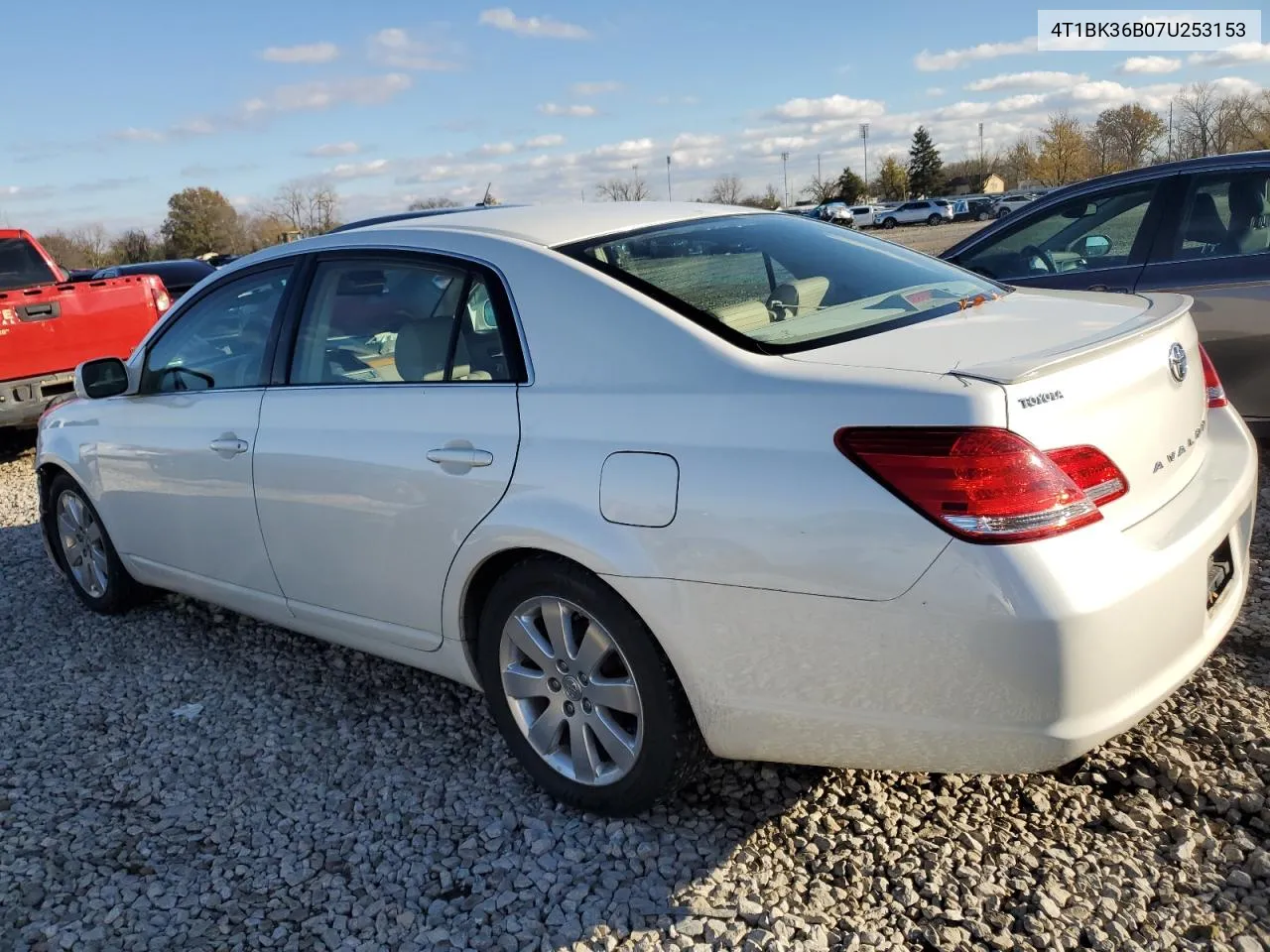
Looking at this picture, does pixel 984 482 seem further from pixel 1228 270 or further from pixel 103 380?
pixel 1228 270

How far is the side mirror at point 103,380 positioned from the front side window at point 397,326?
3.99 feet

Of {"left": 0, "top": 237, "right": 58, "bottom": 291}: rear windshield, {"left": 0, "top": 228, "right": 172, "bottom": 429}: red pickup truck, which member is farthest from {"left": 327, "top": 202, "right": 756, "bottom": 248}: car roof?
{"left": 0, "top": 237, "right": 58, "bottom": 291}: rear windshield

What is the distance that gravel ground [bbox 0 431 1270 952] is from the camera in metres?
2.42

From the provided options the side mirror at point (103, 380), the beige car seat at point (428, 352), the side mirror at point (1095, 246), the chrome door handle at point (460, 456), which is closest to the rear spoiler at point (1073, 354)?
the chrome door handle at point (460, 456)

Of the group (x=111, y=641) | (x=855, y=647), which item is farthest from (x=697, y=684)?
(x=111, y=641)

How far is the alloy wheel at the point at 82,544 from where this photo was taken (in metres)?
4.81

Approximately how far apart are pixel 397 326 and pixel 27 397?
20.3 ft

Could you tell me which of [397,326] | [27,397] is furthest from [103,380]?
[27,397]

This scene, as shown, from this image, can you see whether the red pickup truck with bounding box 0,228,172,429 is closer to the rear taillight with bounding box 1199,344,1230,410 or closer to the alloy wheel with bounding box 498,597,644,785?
the alloy wheel with bounding box 498,597,644,785

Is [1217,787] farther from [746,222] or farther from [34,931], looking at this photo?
[34,931]

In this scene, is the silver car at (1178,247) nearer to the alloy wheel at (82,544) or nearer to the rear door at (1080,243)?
the rear door at (1080,243)

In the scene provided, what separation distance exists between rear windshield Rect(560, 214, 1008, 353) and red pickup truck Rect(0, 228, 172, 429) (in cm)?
614

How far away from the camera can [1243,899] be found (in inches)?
92.7

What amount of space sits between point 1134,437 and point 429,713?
241 centimetres
